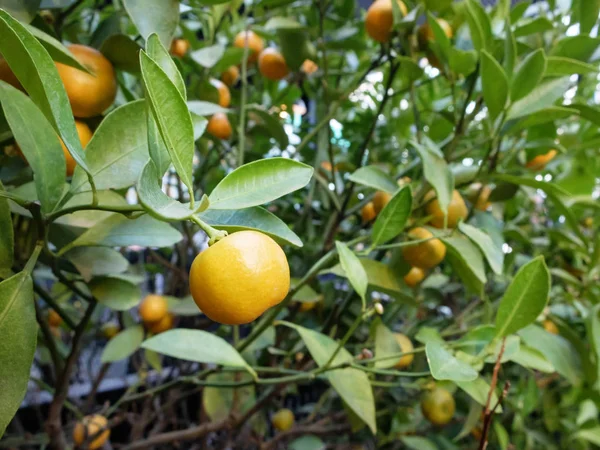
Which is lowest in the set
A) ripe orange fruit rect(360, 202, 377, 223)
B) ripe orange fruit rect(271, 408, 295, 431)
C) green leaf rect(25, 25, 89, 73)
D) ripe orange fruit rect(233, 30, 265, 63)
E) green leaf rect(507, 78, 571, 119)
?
ripe orange fruit rect(271, 408, 295, 431)

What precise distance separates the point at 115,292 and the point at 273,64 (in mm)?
554

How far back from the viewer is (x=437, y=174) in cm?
50

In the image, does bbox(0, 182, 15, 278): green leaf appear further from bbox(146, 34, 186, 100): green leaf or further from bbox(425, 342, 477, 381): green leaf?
bbox(425, 342, 477, 381): green leaf

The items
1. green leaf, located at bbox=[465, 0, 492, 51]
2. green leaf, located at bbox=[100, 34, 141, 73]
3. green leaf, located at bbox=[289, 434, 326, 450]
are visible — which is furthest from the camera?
green leaf, located at bbox=[289, 434, 326, 450]

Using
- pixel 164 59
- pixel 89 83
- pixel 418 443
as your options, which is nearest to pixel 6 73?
pixel 89 83

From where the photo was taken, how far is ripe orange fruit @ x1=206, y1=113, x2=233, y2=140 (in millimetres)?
740

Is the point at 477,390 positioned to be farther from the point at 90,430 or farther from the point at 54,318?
the point at 54,318

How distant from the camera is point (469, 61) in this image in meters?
0.58

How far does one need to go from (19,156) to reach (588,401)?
1.06 m

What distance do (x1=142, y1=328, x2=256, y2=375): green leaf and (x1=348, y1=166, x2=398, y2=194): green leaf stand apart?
0.23 meters

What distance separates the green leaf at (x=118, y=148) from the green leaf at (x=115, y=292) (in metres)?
0.15

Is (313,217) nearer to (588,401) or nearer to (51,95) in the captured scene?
(588,401)

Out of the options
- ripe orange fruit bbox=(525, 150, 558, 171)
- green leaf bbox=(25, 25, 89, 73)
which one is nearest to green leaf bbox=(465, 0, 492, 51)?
ripe orange fruit bbox=(525, 150, 558, 171)

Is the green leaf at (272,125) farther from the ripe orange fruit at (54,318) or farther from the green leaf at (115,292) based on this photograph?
the ripe orange fruit at (54,318)
